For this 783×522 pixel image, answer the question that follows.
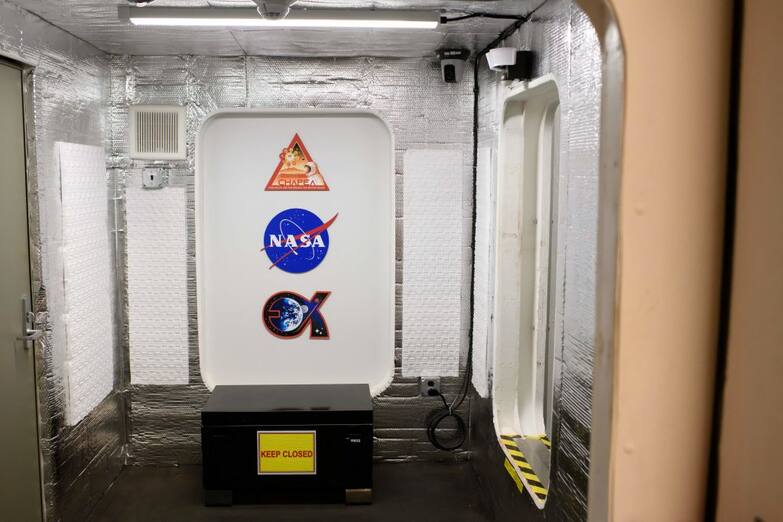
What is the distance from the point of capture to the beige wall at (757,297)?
0.62 meters

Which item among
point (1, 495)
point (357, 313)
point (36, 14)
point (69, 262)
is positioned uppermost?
point (36, 14)

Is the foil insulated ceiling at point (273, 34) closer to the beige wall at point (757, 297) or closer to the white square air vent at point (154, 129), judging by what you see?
the white square air vent at point (154, 129)

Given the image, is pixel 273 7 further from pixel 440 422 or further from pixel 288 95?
pixel 440 422

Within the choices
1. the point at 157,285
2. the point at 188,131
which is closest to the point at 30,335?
the point at 157,285

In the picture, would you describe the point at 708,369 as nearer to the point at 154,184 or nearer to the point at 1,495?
the point at 1,495

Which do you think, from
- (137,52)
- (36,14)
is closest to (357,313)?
(137,52)

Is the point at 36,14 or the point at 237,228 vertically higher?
the point at 36,14

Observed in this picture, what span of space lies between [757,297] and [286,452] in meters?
3.57

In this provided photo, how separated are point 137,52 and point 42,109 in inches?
40.1

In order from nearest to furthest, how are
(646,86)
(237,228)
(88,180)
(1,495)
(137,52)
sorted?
1. (646,86)
2. (1,495)
3. (88,180)
4. (137,52)
5. (237,228)

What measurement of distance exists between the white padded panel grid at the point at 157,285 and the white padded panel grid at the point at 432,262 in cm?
140

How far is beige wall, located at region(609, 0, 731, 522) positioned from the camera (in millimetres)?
686

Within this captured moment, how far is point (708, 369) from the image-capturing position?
28.0 inches

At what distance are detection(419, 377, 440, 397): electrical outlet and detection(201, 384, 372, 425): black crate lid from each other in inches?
14.4
